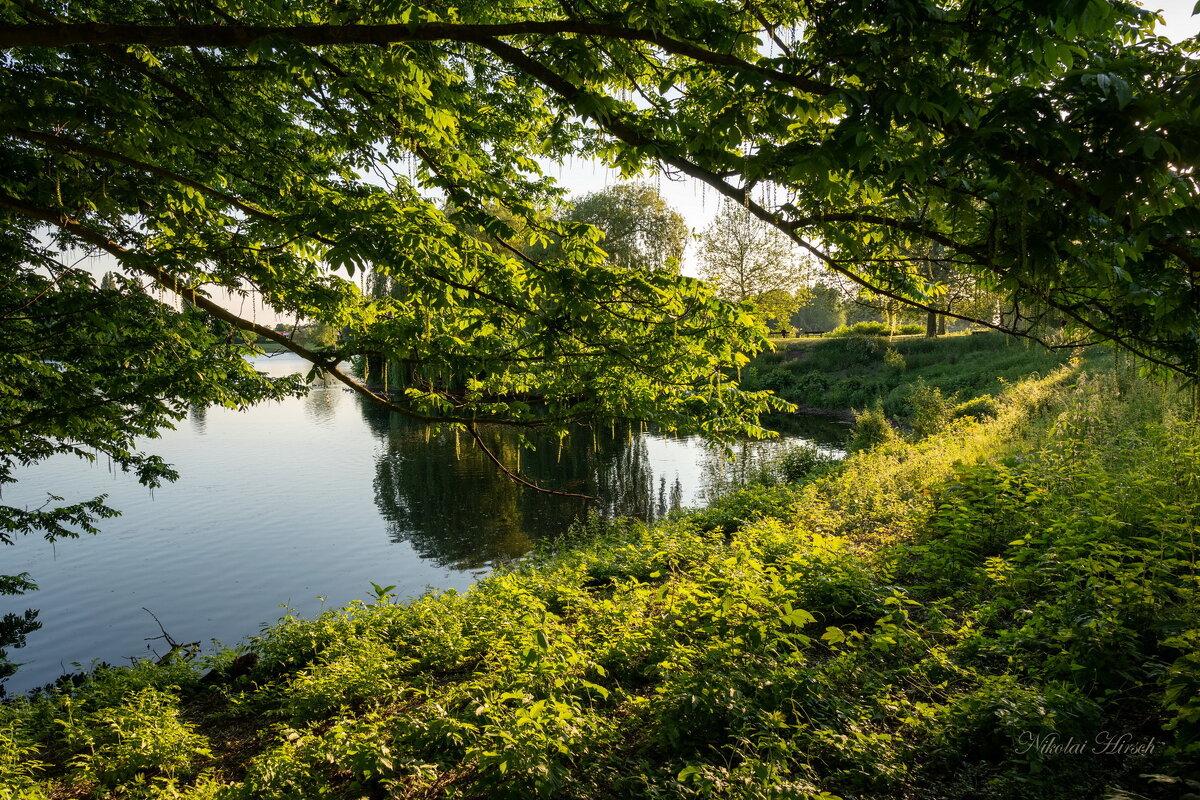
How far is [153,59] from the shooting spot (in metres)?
4.87

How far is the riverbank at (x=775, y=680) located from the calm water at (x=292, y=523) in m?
2.39

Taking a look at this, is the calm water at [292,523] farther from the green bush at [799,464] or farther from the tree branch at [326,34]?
the tree branch at [326,34]

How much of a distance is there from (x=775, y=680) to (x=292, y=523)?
15.6 m

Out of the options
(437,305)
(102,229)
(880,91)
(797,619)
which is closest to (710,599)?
(797,619)

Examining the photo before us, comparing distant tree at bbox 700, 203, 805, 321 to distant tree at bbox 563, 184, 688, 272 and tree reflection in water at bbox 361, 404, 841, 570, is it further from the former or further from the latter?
tree reflection in water at bbox 361, 404, 841, 570

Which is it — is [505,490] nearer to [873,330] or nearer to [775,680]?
[775,680]

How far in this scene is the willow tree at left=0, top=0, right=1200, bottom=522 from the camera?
2574mm

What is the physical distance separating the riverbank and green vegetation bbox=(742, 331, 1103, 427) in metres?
16.2

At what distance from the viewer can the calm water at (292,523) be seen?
1121 cm

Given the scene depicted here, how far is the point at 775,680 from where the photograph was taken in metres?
4.20

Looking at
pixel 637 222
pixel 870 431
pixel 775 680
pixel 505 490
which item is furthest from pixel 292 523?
pixel 637 222

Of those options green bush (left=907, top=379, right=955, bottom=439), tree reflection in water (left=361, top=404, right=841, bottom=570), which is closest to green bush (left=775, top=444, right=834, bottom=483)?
tree reflection in water (left=361, top=404, right=841, bottom=570)

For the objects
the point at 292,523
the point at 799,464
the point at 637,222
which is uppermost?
the point at 637,222

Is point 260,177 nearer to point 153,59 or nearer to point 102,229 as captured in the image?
point 153,59
